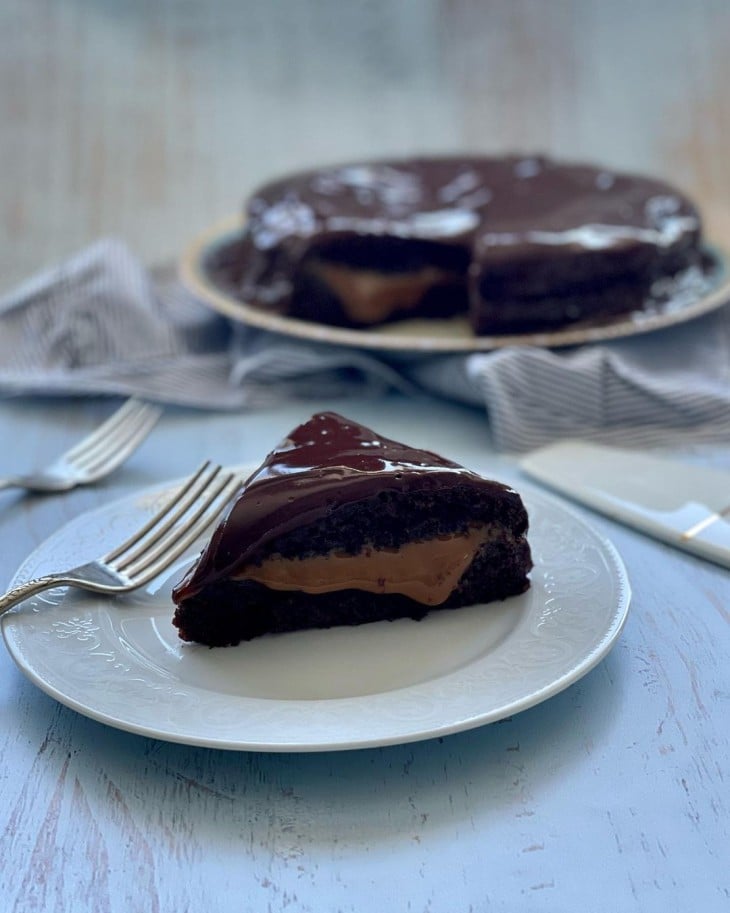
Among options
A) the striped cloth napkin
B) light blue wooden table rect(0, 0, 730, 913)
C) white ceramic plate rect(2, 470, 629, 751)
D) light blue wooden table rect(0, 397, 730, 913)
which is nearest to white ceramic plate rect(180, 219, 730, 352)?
the striped cloth napkin

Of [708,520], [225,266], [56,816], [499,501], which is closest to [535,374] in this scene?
[708,520]

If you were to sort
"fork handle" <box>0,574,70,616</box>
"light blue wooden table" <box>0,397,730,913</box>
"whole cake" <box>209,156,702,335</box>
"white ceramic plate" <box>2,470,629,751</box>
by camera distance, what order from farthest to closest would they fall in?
"whole cake" <box>209,156,702,335</box>, "fork handle" <box>0,574,70,616</box>, "white ceramic plate" <box>2,470,629,751</box>, "light blue wooden table" <box>0,397,730,913</box>

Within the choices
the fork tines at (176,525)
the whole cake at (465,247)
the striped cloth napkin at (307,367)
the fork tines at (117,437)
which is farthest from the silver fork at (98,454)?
the whole cake at (465,247)

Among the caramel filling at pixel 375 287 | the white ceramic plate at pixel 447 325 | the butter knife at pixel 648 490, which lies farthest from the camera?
the caramel filling at pixel 375 287

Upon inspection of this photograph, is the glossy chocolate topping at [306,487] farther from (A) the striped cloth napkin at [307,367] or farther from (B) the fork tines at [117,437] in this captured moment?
(A) the striped cloth napkin at [307,367]

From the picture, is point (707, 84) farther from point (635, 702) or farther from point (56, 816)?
point (56, 816)

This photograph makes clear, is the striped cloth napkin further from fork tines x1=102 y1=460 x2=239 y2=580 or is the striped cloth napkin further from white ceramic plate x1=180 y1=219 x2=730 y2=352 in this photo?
fork tines x1=102 y1=460 x2=239 y2=580

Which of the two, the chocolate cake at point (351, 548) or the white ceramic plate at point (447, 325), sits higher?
the chocolate cake at point (351, 548)
